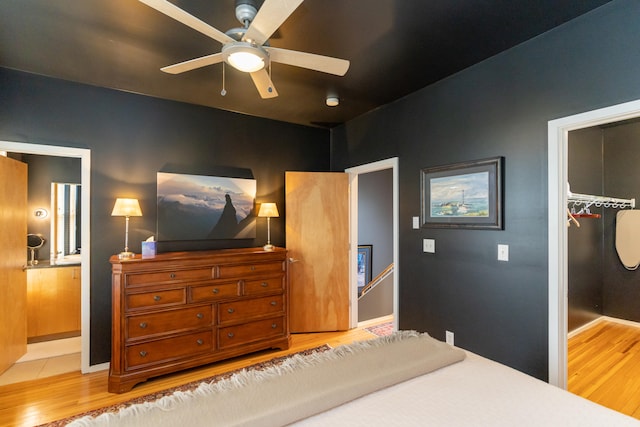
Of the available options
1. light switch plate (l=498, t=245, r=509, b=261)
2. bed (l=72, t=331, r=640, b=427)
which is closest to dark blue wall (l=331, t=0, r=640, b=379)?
light switch plate (l=498, t=245, r=509, b=261)

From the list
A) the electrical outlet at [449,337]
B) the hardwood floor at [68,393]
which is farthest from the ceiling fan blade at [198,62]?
the electrical outlet at [449,337]

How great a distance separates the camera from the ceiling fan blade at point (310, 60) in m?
1.69

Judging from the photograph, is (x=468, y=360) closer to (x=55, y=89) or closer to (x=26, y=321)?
(x=55, y=89)

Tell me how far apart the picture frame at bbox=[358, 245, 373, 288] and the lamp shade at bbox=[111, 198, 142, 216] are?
11.1ft

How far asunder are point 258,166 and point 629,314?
4830mm

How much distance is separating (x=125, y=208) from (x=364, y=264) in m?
3.60

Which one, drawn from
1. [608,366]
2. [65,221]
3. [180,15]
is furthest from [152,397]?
[608,366]

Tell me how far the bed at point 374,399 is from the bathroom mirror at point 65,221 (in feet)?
12.1

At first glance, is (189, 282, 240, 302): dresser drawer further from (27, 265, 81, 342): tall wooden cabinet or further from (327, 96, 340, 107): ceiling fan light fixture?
(327, 96, 340, 107): ceiling fan light fixture

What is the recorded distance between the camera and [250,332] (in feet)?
9.90

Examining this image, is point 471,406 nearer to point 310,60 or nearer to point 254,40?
point 310,60

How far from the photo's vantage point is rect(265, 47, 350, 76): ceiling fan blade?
169 cm

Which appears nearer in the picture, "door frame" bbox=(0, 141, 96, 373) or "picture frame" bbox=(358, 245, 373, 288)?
"door frame" bbox=(0, 141, 96, 373)

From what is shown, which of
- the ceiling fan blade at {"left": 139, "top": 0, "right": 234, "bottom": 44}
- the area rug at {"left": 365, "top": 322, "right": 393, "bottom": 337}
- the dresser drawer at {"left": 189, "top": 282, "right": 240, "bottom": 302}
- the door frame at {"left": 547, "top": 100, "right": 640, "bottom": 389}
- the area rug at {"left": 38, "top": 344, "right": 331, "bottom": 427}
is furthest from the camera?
the area rug at {"left": 365, "top": 322, "right": 393, "bottom": 337}
